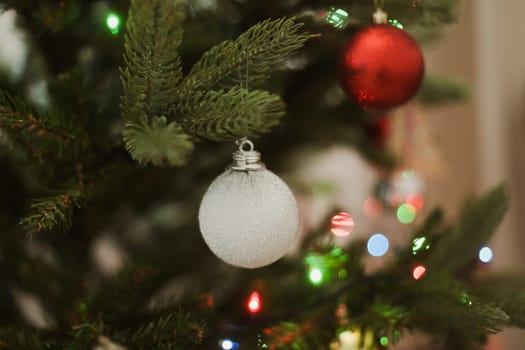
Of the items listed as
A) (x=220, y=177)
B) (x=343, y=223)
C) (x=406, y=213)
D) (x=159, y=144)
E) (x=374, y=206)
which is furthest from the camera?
(x=374, y=206)

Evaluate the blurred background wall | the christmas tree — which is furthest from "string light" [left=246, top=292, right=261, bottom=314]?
the blurred background wall

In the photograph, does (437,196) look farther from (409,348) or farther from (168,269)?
(168,269)

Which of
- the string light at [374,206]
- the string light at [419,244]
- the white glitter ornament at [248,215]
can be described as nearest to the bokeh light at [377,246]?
the string light at [419,244]

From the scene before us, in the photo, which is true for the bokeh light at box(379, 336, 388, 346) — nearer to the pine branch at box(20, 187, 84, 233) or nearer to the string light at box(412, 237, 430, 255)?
the string light at box(412, 237, 430, 255)

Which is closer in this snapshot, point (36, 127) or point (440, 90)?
point (36, 127)

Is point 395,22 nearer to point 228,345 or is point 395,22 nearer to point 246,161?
point 246,161

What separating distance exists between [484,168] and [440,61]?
11.3 inches

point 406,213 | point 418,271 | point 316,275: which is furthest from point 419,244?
point 406,213

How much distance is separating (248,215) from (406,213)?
0.57 meters

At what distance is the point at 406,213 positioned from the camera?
0.92m

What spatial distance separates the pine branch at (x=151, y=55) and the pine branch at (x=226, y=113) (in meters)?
0.02

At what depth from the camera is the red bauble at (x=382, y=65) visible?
478 millimetres

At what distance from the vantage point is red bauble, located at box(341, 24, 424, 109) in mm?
478

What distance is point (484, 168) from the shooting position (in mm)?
1208
